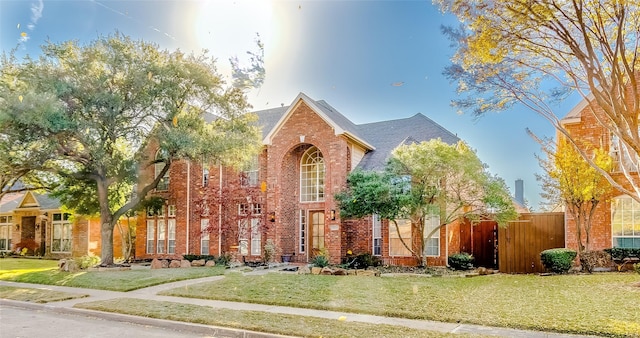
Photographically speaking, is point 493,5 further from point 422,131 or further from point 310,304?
point 422,131

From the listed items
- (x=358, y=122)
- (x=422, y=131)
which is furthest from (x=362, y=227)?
(x=358, y=122)

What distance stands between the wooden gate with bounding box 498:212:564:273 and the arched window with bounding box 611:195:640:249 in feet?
5.23

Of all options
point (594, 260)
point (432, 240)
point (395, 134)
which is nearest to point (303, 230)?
point (432, 240)

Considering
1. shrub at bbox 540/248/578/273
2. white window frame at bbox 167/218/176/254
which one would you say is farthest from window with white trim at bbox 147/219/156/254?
shrub at bbox 540/248/578/273

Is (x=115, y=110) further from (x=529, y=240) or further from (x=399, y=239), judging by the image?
(x=529, y=240)

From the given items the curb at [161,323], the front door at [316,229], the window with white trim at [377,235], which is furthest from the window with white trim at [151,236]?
the curb at [161,323]

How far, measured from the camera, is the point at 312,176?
2052 cm

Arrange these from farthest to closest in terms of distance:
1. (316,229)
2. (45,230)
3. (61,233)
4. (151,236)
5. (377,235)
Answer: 1. (45,230)
2. (61,233)
3. (151,236)
4. (316,229)
5. (377,235)

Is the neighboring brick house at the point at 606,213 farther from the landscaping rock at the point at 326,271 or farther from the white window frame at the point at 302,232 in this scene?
the white window frame at the point at 302,232

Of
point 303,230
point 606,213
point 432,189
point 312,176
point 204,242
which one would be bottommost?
point 204,242

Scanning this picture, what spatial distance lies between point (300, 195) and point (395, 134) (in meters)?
5.25

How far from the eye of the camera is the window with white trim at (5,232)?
29881 millimetres

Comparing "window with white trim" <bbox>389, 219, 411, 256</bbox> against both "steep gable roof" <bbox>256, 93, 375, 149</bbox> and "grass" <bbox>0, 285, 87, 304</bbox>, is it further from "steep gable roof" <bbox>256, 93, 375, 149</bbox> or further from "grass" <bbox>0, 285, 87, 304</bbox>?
"grass" <bbox>0, 285, 87, 304</bbox>

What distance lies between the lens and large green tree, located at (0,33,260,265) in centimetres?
1566
